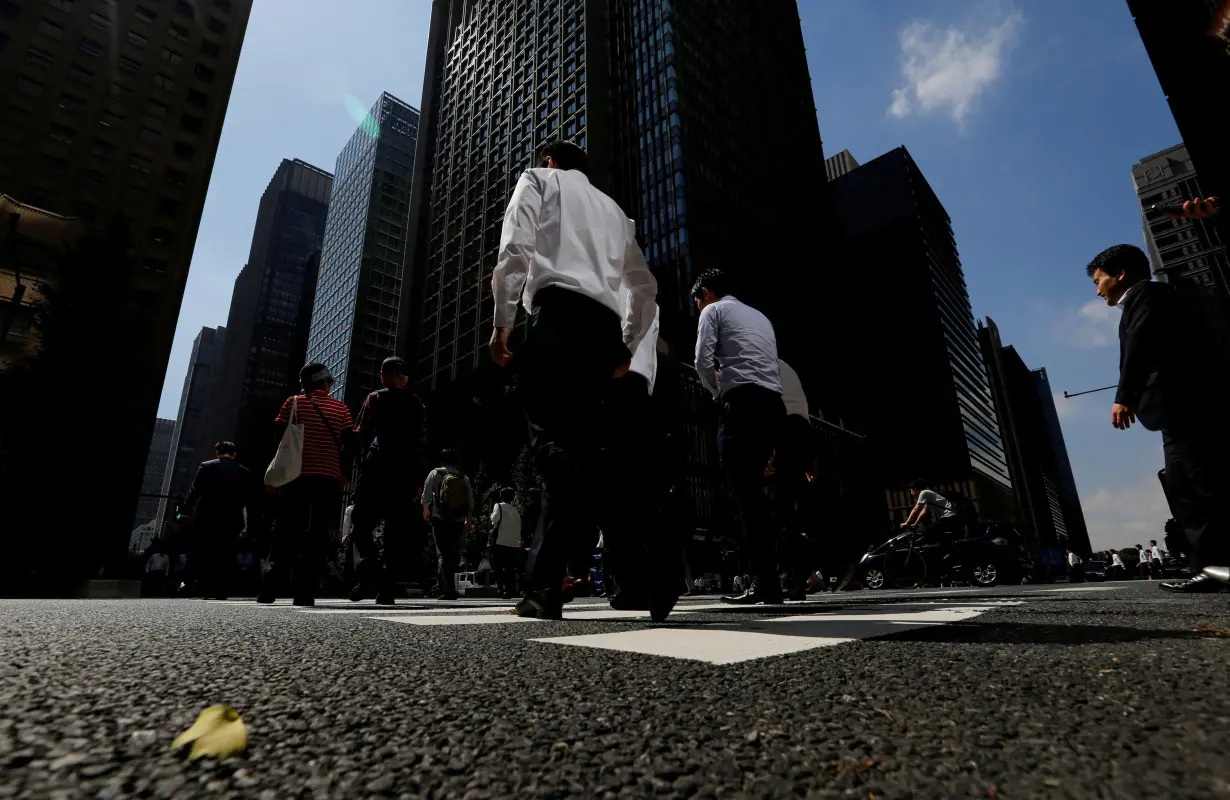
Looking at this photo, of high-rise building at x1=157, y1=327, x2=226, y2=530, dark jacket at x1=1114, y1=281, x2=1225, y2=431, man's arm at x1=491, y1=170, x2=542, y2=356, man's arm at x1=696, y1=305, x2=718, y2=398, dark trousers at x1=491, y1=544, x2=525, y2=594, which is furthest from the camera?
high-rise building at x1=157, y1=327, x2=226, y2=530

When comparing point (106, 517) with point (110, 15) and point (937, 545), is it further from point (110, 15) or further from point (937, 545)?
point (110, 15)

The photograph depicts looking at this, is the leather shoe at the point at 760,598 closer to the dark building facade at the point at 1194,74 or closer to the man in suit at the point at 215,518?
the man in suit at the point at 215,518

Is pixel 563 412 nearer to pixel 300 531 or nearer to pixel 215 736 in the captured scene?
pixel 215 736

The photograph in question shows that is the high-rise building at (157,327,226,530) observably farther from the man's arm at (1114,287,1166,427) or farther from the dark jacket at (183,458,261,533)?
the man's arm at (1114,287,1166,427)

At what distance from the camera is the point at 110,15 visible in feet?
161

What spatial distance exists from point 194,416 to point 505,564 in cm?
13531

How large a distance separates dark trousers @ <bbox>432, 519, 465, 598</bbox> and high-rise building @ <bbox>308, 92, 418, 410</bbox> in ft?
289

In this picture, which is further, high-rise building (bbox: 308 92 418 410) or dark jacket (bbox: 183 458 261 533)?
high-rise building (bbox: 308 92 418 410)

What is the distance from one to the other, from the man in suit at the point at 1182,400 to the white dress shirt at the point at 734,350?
6.78 ft

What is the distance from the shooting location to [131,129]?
4759cm

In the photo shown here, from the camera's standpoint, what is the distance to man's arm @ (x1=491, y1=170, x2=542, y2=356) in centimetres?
285

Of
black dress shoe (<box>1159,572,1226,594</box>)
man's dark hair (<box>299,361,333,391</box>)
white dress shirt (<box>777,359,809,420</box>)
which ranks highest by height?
man's dark hair (<box>299,361,333,391</box>)

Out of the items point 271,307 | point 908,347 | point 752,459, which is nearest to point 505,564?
point 752,459

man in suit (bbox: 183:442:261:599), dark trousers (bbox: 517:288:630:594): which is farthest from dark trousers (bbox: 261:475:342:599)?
dark trousers (bbox: 517:288:630:594)
